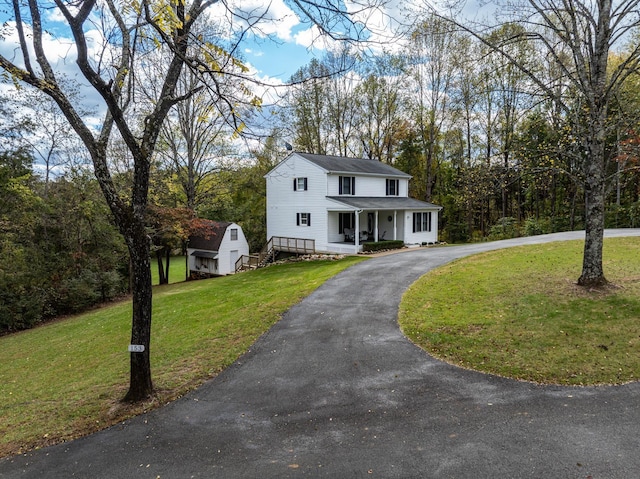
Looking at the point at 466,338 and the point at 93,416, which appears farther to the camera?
the point at 466,338

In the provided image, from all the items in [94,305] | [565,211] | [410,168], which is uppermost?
[410,168]

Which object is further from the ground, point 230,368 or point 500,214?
point 500,214

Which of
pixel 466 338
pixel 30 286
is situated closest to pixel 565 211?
pixel 466 338

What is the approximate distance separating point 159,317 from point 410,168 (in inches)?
1173

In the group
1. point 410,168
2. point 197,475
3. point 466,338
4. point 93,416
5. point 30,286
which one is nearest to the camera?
point 197,475

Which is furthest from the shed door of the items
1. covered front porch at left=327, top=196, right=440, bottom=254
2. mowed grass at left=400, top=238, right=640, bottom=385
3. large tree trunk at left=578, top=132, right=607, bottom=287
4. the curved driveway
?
large tree trunk at left=578, top=132, right=607, bottom=287

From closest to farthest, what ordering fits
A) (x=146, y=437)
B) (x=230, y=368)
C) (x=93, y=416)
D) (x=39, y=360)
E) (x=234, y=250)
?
(x=146, y=437)
(x=93, y=416)
(x=230, y=368)
(x=39, y=360)
(x=234, y=250)

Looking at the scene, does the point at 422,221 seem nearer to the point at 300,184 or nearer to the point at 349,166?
the point at 349,166

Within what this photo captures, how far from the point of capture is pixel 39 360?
9977mm

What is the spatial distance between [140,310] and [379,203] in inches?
801

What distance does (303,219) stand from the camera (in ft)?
83.0

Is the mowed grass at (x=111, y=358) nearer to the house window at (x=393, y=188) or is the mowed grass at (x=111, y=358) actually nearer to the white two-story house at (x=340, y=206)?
the white two-story house at (x=340, y=206)

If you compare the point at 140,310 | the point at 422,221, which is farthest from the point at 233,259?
the point at 140,310

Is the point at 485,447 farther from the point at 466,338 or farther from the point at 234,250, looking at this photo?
the point at 234,250
